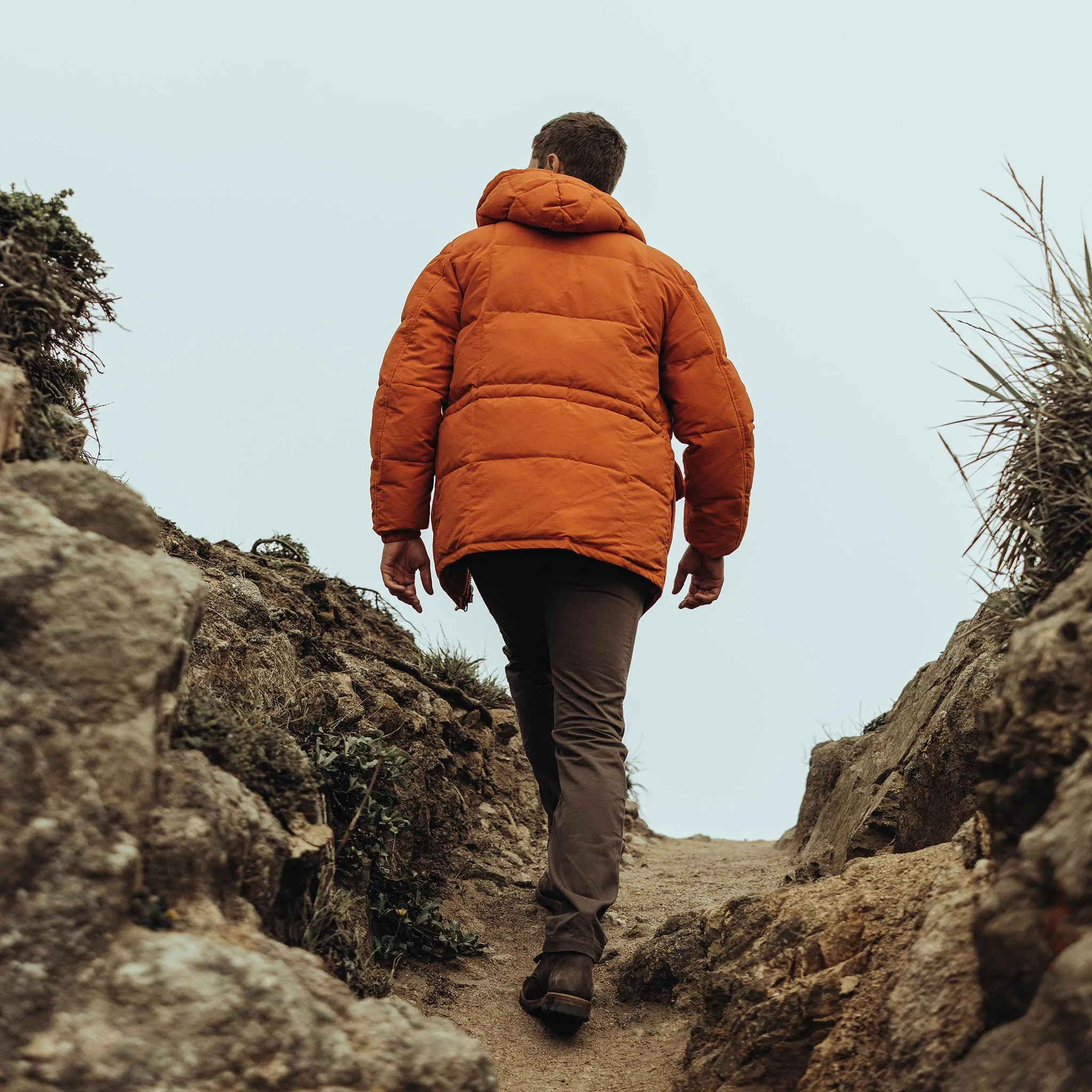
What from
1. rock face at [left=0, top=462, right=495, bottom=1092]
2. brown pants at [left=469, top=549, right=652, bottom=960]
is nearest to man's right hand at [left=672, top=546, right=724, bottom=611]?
brown pants at [left=469, top=549, right=652, bottom=960]

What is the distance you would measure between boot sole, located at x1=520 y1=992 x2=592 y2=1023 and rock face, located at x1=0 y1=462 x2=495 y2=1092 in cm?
120

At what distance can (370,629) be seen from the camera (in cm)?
699

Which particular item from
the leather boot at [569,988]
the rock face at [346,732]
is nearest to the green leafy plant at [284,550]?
the rock face at [346,732]

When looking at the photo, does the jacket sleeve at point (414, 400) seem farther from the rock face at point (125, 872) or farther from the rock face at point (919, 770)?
the rock face at point (919, 770)

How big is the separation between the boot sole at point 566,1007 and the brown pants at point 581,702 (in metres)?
0.15

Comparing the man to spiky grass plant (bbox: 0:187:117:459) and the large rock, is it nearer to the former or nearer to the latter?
the large rock

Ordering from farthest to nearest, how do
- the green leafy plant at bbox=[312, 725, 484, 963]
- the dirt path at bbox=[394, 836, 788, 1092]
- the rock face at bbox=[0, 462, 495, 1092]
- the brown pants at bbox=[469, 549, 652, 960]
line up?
1. the green leafy plant at bbox=[312, 725, 484, 963]
2. the brown pants at bbox=[469, 549, 652, 960]
3. the dirt path at bbox=[394, 836, 788, 1092]
4. the rock face at bbox=[0, 462, 495, 1092]

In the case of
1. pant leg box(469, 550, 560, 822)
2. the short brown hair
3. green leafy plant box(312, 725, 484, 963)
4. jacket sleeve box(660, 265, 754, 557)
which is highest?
the short brown hair

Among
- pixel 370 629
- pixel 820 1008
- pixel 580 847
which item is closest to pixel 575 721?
pixel 580 847

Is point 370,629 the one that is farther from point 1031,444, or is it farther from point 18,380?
point 1031,444

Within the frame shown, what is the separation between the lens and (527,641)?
4.53m

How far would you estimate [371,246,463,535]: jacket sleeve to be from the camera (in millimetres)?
4453

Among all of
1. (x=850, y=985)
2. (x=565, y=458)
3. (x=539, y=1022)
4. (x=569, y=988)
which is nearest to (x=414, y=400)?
(x=565, y=458)

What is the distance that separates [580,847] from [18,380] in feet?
7.22
